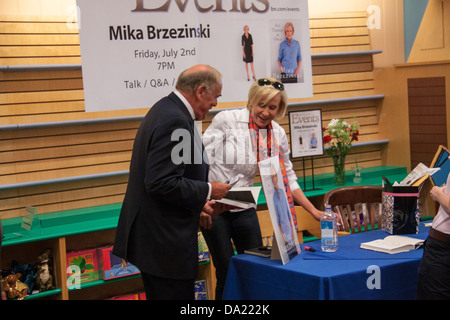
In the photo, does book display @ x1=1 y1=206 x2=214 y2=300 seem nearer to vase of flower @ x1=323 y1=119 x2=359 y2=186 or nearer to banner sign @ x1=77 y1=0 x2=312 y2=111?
banner sign @ x1=77 y1=0 x2=312 y2=111

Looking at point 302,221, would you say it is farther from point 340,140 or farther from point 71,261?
point 71,261

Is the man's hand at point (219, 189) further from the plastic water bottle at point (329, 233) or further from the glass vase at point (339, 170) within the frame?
the glass vase at point (339, 170)

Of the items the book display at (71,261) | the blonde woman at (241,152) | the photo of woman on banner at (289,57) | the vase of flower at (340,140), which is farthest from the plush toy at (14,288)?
the vase of flower at (340,140)

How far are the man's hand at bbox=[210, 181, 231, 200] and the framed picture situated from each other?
8.46ft

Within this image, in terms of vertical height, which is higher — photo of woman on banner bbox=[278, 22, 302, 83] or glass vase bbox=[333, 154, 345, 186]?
photo of woman on banner bbox=[278, 22, 302, 83]

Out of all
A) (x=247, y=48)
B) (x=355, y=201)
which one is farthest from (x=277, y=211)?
(x=247, y=48)

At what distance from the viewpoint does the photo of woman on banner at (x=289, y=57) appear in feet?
18.6

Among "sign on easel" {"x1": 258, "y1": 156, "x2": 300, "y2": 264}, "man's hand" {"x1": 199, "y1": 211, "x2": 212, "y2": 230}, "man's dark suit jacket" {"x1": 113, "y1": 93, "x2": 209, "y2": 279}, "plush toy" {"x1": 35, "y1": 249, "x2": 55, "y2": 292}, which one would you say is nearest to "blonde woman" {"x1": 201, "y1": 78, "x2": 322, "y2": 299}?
"man's hand" {"x1": 199, "y1": 211, "x2": 212, "y2": 230}

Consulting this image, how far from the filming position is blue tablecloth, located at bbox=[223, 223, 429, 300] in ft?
9.48

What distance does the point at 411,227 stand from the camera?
375cm

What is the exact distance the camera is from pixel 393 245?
3387 millimetres

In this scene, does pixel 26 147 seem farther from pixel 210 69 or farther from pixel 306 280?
pixel 306 280

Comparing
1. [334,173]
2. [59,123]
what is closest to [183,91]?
[59,123]

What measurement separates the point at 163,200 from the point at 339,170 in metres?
3.31
